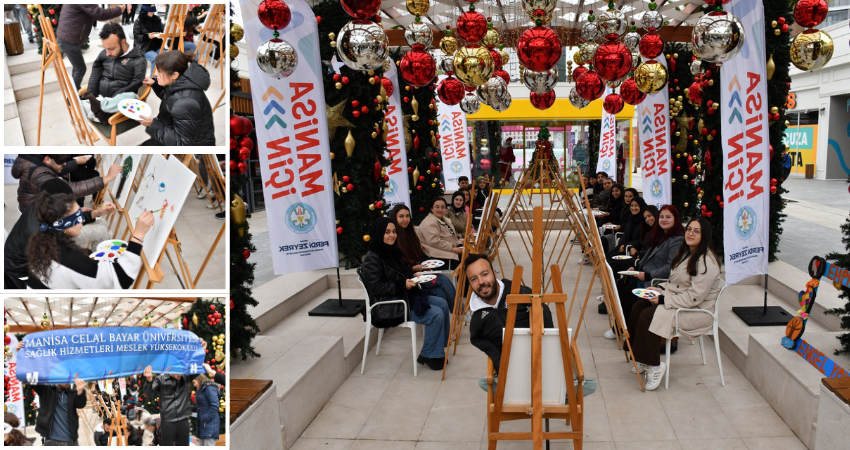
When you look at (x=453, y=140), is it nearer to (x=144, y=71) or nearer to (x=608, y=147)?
(x=608, y=147)

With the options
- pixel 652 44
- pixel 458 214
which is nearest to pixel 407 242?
pixel 652 44

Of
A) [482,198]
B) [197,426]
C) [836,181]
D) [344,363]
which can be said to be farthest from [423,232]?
[836,181]

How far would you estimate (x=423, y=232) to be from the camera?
6.24 meters

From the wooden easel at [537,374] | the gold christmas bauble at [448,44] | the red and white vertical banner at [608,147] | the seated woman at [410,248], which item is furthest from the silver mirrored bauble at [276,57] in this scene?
the red and white vertical banner at [608,147]

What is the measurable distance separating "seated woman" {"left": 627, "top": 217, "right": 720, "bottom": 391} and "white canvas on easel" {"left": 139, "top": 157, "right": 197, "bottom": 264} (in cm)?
334

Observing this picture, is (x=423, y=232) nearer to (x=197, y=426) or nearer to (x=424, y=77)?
(x=424, y=77)

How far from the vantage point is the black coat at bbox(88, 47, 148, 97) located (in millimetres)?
1242

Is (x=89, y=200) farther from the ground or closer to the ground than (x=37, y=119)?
closer to the ground

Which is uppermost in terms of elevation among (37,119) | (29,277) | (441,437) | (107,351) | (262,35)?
(262,35)

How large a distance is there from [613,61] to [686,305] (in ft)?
5.48

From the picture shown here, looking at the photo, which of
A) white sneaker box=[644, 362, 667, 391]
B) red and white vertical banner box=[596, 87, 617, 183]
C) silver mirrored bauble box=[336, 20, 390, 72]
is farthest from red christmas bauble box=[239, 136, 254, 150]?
red and white vertical banner box=[596, 87, 617, 183]

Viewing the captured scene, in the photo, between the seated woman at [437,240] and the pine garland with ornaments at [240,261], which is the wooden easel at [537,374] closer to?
the pine garland with ornaments at [240,261]

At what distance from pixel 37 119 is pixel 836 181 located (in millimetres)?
24465

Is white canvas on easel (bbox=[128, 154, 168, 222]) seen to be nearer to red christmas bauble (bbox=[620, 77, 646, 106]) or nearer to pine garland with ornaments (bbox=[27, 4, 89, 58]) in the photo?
pine garland with ornaments (bbox=[27, 4, 89, 58])
